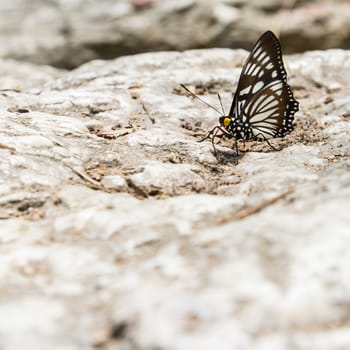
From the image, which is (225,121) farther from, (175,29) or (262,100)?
(175,29)

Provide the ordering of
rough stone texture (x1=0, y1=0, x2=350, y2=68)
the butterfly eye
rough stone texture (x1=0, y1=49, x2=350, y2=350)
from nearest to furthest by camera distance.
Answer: rough stone texture (x1=0, y1=49, x2=350, y2=350) → the butterfly eye → rough stone texture (x1=0, y1=0, x2=350, y2=68)

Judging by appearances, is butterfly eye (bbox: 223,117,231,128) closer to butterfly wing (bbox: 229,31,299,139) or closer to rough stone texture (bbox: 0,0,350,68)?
butterfly wing (bbox: 229,31,299,139)

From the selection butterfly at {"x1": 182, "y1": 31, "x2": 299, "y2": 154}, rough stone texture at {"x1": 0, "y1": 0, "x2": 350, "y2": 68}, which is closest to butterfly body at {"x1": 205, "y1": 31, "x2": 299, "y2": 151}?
butterfly at {"x1": 182, "y1": 31, "x2": 299, "y2": 154}

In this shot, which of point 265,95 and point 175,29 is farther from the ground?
point 175,29

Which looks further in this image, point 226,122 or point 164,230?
point 226,122

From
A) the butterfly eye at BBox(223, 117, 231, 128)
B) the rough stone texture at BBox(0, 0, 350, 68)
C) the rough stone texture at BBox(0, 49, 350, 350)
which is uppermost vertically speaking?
the rough stone texture at BBox(0, 0, 350, 68)

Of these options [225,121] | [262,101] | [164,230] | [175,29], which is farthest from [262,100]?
[175,29]

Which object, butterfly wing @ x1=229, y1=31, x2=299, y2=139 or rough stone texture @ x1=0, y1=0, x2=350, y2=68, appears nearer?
butterfly wing @ x1=229, y1=31, x2=299, y2=139

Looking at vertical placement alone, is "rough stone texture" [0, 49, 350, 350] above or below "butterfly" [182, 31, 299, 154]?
below
